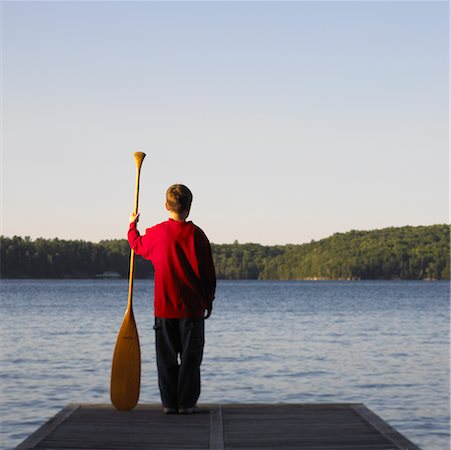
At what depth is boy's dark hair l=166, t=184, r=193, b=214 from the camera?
8.02 metres

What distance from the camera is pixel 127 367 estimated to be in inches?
336

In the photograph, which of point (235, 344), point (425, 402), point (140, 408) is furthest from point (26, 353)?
point (140, 408)

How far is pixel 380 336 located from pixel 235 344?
889 cm

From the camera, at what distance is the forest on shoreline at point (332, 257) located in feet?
463

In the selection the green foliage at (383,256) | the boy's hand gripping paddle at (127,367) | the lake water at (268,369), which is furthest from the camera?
the green foliage at (383,256)

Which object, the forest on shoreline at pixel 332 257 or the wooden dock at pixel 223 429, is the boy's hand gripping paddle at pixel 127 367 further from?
the forest on shoreline at pixel 332 257

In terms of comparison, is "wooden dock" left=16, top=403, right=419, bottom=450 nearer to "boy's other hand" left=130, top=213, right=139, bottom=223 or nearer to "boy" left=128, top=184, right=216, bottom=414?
"boy" left=128, top=184, right=216, bottom=414

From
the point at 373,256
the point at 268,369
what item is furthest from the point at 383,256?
the point at 268,369

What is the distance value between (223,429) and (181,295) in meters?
1.17

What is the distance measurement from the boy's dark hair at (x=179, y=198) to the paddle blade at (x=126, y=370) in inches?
45.7

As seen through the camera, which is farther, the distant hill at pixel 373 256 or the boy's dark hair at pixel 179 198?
the distant hill at pixel 373 256

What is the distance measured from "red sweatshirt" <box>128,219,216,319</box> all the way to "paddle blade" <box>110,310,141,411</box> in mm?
623

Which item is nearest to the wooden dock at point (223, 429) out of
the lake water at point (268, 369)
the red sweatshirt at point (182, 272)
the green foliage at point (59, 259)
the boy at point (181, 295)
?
the boy at point (181, 295)

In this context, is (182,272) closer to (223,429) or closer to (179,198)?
(179,198)
